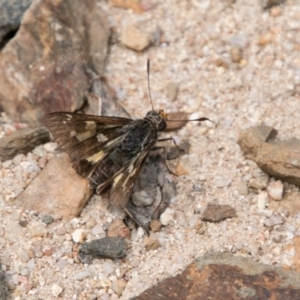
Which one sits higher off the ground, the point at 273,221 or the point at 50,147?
the point at 50,147

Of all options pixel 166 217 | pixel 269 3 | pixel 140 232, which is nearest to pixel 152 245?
pixel 140 232

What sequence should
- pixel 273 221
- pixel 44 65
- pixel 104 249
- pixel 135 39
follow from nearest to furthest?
pixel 104 249 → pixel 273 221 → pixel 44 65 → pixel 135 39

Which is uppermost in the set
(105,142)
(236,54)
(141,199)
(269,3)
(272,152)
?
(269,3)

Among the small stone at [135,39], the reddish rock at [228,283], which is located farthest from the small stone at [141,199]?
the small stone at [135,39]

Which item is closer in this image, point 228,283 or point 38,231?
point 228,283

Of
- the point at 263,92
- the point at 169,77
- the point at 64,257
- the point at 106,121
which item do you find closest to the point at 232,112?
the point at 263,92

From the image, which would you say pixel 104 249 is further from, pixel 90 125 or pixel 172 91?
pixel 172 91
